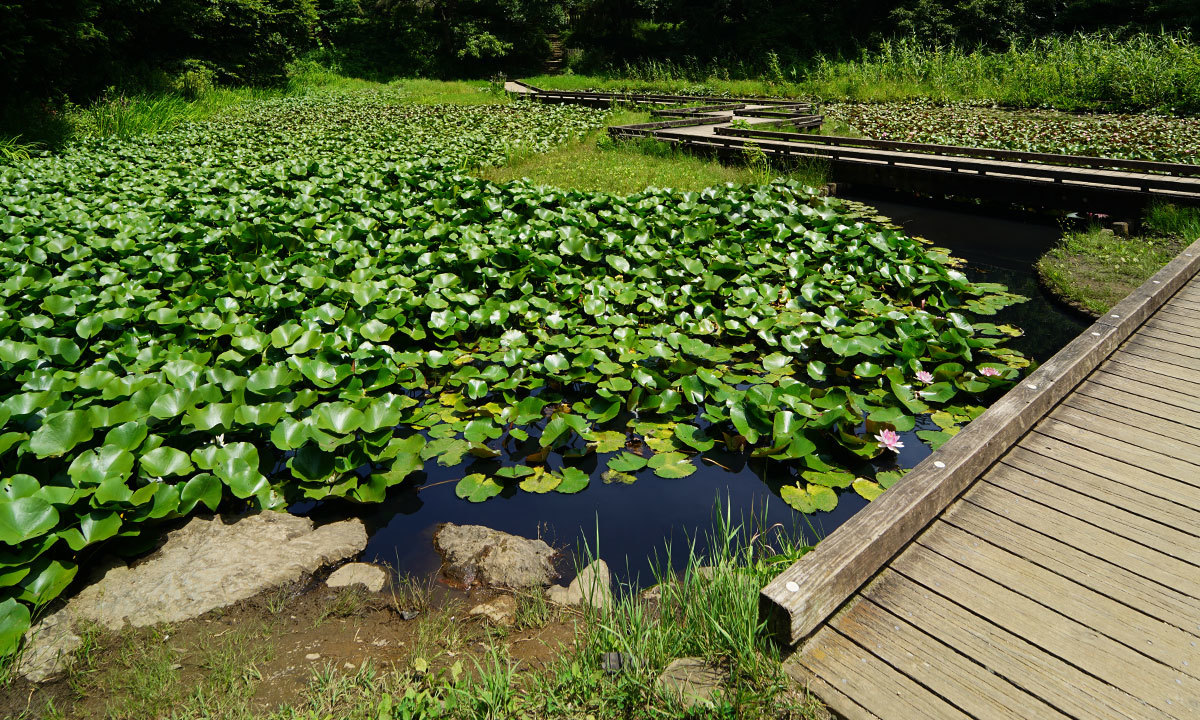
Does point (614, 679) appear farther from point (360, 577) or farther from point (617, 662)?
point (360, 577)

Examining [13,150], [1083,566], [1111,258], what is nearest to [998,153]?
[1111,258]

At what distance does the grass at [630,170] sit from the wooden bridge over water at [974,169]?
0.33 meters

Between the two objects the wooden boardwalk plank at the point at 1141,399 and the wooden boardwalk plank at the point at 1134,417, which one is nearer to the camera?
the wooden boardwalk plank at the point at 1134,417

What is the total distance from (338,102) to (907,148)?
45.2 ft

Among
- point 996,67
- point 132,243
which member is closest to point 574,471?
point 132,243

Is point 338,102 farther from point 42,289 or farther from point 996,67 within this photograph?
point 996,67

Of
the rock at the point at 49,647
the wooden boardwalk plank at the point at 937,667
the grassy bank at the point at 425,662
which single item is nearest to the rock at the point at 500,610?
the grassy bank at the point at 425,662

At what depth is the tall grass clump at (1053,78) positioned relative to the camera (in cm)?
1102

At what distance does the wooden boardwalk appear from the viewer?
140 cm

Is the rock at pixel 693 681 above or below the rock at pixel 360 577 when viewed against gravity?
above

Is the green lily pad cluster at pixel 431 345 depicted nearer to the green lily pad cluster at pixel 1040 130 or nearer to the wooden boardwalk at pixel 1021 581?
the wooden boardwalk at pixel 1021 581

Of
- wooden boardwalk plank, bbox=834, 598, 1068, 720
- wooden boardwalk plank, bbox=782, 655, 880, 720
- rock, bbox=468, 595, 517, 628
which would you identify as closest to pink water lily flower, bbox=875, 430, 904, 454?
wooden boardwalk plank, bbox=834, 598, 1068, 720

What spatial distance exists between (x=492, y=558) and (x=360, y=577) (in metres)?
0.43

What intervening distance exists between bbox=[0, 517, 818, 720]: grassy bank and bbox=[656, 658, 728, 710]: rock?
0.6 inches
